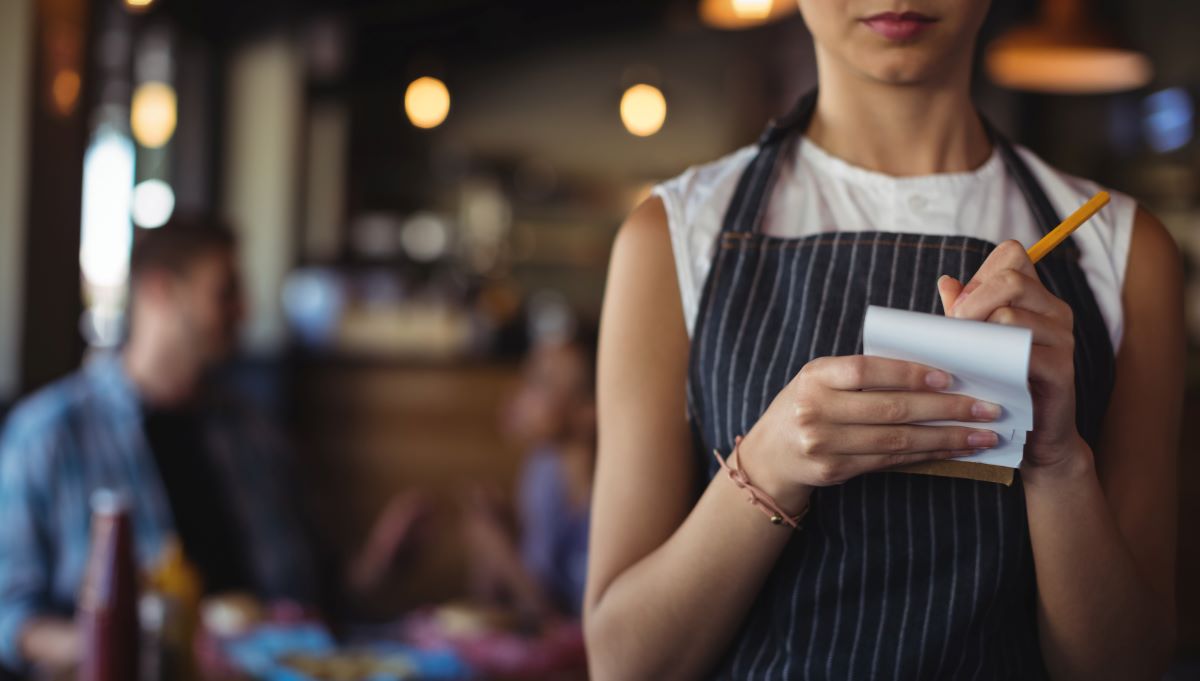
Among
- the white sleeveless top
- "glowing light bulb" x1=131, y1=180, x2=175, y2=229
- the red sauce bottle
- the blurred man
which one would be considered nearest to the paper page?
the white sleeveless top

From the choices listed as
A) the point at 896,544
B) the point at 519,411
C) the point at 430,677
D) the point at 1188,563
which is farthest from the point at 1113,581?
the point at 1188,563

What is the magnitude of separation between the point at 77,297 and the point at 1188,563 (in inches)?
189

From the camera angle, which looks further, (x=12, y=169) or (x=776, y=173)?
(x=12, y=169)

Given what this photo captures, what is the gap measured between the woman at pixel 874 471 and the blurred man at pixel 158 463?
5.41ft

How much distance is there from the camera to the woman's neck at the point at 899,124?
3.32 ft

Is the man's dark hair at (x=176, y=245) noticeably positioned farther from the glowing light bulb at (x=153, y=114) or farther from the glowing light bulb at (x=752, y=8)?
the glowing light bulb at (x=153, y=114)

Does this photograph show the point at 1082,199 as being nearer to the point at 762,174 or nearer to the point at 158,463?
the point at 762,174

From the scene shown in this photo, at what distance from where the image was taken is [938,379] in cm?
76

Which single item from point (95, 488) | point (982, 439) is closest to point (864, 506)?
point (982, 439)

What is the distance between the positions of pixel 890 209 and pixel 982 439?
0.99 ft

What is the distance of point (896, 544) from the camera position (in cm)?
93

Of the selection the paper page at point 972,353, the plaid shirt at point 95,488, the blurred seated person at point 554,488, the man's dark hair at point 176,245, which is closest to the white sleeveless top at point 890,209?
the paper page at point 972,353

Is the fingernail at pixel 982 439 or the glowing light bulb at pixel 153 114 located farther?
the glowing light bulb at pixel 153 114

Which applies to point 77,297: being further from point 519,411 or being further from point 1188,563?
point 1188,563
